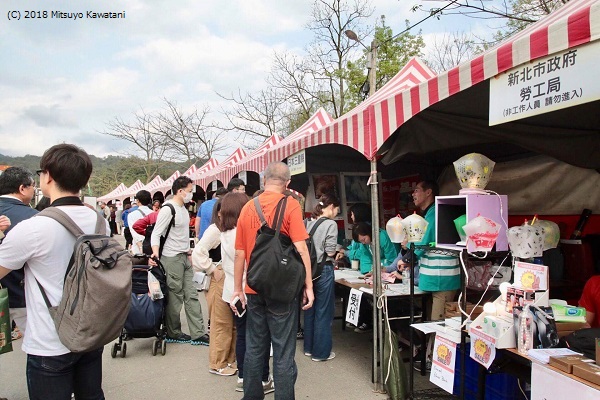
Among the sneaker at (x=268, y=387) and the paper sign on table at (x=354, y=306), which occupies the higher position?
the paper sign on table at (x=354, y=306)

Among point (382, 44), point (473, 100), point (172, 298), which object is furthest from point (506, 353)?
point (382, 44)

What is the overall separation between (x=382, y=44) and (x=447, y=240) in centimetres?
1508

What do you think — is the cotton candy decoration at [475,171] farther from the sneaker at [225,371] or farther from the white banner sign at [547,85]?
the sneaker at [225,371]

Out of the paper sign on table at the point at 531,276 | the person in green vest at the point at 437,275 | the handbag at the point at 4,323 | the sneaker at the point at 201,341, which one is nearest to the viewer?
the paper sign on table at the point at 531,276

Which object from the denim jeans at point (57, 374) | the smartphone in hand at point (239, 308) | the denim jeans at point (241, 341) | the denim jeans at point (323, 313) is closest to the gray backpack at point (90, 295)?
the denim jeans at point (57, 374)

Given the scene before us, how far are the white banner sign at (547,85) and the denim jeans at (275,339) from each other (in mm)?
1791

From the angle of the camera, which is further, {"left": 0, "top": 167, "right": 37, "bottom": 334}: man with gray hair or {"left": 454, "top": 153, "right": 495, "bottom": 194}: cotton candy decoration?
{"left": 454, "top": 153, "right": 495, "bottom": 194}: cotton candy decoration

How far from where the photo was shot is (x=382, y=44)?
16766mm

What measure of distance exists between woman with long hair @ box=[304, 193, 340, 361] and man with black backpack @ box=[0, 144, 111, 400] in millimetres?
2639

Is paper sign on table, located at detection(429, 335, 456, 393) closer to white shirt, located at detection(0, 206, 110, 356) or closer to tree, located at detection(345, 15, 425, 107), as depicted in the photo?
white shirt, located at detection(0, 206, 110, 356)

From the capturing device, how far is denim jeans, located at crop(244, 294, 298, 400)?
291 cm

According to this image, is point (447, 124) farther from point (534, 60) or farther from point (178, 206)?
point (178, 206)

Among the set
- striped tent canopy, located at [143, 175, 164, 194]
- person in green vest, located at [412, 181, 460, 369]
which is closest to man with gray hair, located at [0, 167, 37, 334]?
person in green vest, located at [412, 181, 460, 369]

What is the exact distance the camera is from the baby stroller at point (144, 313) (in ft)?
14.8
